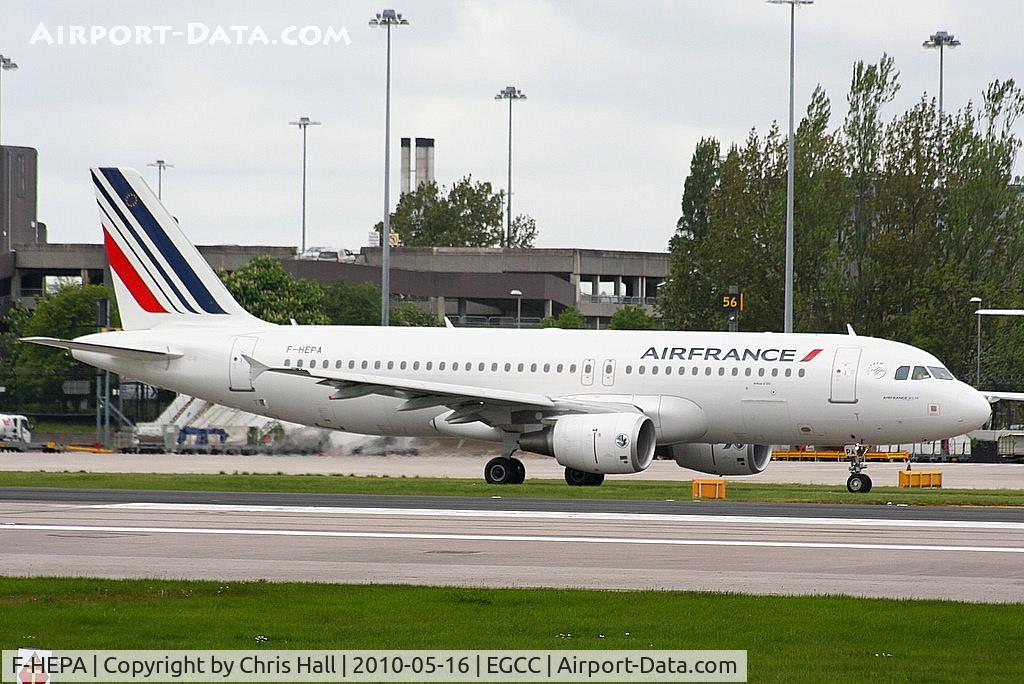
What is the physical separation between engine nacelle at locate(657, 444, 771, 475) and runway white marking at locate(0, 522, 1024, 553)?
15134mm

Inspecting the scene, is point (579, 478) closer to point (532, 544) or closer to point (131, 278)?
point (131, 278)

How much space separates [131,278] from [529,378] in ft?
36.8

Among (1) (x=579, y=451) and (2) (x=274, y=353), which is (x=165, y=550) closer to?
(1) (x=579, y=451)

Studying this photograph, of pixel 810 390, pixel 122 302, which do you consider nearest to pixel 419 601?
pixel 810 390

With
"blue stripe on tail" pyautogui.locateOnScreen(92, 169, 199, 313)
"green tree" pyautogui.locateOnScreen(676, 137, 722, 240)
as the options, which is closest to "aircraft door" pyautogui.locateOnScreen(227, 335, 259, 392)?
"blue stripe on tail" pyautogui.locateOnScreen(92, 169, 199, 313)

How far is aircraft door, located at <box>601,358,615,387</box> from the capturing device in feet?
124

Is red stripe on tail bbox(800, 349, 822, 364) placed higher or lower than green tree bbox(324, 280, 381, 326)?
lower

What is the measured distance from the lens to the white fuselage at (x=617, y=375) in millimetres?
36250

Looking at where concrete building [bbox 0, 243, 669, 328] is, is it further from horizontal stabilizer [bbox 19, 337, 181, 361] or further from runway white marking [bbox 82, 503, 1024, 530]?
runway white marking [bbox 82, 503, 1024, 530]

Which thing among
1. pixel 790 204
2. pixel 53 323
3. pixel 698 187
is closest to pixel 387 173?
pixel 790 204

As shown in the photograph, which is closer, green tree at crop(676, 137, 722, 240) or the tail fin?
the tail fin

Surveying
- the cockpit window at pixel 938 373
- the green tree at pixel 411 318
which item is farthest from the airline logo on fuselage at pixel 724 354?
the green tree at pixel 411 318

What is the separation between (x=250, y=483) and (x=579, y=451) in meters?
7.83

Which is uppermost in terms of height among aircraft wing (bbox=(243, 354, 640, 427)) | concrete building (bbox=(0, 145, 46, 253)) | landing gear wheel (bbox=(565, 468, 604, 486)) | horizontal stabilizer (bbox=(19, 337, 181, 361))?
concrete building (bbox=(0, 145, 46, 253))
